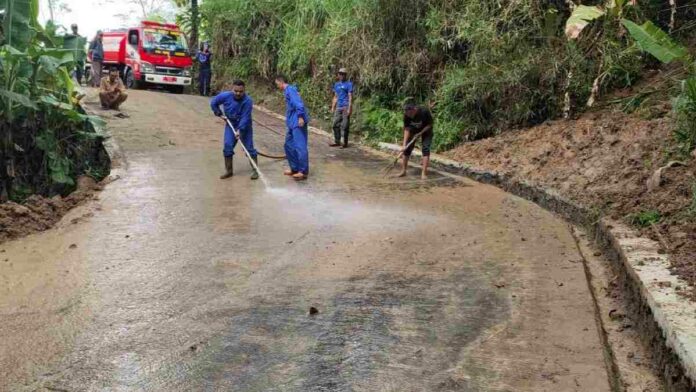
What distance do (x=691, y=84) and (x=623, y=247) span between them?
2.53m

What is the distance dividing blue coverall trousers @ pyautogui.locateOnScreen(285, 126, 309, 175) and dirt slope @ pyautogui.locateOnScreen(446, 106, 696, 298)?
10.0 feet

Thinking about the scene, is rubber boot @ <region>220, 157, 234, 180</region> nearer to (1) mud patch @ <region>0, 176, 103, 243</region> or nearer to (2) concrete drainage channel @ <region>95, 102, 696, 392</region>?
(1) mud patch @ <region>0, 176, 103, 243</region>

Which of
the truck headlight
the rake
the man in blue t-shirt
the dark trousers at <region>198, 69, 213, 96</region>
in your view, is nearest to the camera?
the rake

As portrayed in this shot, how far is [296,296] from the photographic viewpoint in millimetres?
5066

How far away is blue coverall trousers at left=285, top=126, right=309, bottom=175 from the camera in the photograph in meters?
10.4

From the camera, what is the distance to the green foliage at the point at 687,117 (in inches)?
280

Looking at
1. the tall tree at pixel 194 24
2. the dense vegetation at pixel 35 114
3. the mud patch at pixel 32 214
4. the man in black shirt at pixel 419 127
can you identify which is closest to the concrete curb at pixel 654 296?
the man in black shirt at pixel 419 127

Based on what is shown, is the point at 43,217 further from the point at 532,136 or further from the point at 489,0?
the point at 489,0

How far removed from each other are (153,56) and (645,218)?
18.9 m

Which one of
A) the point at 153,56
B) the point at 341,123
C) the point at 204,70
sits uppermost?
the point at 153,56

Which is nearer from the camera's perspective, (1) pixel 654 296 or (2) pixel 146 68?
(1) pixel 654 296

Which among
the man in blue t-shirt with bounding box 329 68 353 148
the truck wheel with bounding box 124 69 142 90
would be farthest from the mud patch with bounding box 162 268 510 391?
the truck wheel with bounding box 124 69 142 90

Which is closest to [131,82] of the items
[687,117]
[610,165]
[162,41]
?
[162,41]

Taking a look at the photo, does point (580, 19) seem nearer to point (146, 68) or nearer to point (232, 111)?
point (232, 111)
